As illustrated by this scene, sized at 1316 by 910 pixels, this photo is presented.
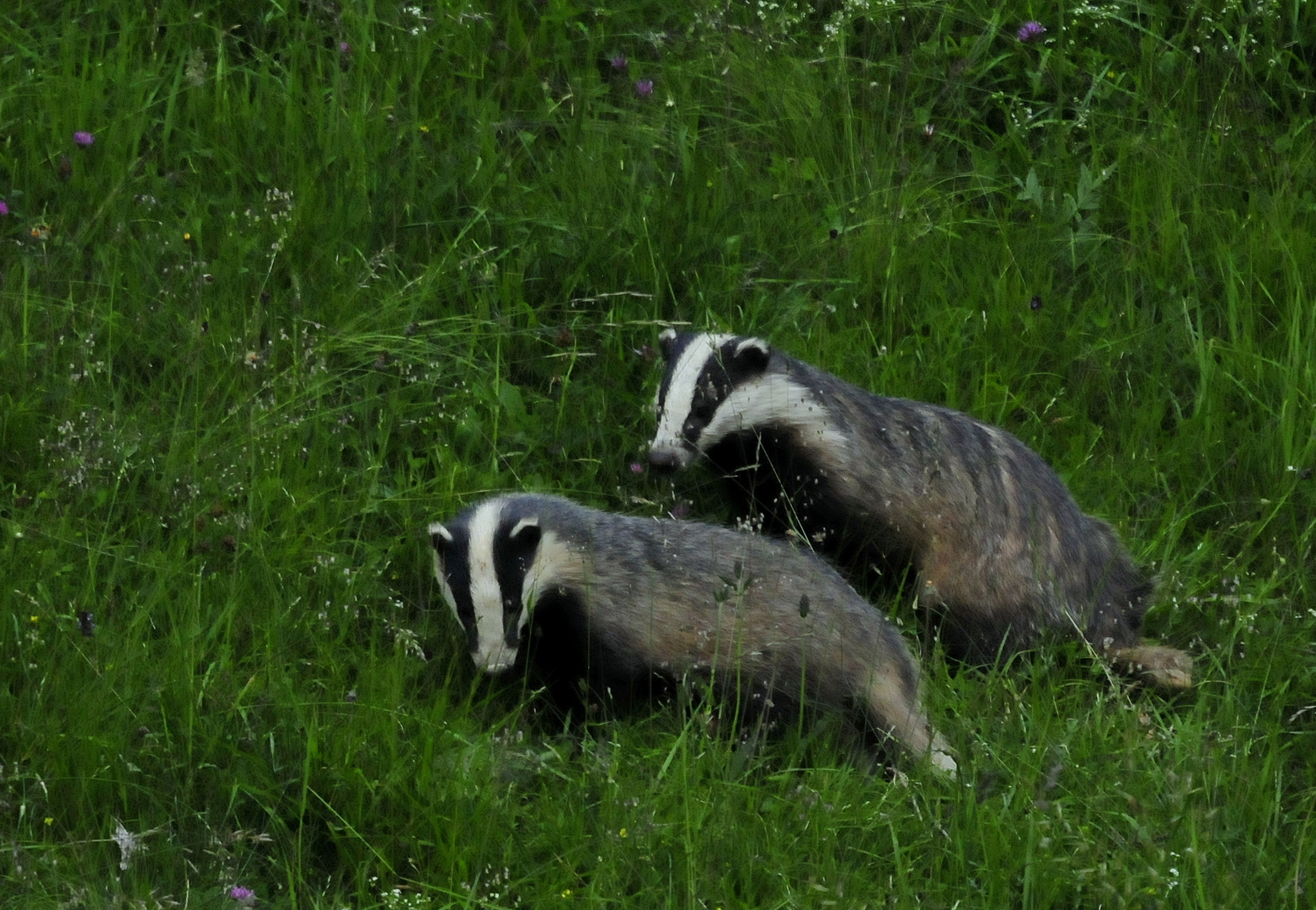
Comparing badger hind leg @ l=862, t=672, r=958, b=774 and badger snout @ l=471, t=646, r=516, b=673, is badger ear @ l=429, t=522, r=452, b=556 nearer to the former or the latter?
badger snout @ l=471, t=646, r=516, b=673

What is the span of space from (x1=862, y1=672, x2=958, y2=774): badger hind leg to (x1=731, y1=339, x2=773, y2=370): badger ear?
40.4 inches

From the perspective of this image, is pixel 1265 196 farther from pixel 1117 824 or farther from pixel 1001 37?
pixel 1117 824

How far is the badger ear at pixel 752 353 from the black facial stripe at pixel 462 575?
1.01 m

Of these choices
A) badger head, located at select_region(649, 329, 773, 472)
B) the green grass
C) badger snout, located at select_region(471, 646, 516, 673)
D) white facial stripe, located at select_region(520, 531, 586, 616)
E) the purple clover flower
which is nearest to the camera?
the green grass

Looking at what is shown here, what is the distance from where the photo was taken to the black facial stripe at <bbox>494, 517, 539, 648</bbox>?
4.17 metres

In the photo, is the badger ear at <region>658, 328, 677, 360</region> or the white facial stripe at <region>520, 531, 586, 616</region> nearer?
the white facial stripe at <region>520, 531, 586, 616</region>

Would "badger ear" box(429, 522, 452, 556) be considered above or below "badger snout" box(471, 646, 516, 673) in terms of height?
above

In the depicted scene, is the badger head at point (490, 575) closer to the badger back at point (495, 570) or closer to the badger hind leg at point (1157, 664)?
the badger back at point (495, 570)

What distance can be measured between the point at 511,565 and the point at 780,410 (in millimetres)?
1032

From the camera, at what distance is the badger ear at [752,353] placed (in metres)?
4.82

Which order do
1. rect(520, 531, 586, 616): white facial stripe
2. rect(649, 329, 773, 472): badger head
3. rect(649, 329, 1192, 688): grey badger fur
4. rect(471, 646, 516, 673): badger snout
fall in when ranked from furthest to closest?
rect(649, 329, 773, 472): badger head → rect(649, 329, 1192, 688): grey badger fur → rect(520, 531, 586, 616): white facial stripe → rect(471, 646, 516, 673): badger snout

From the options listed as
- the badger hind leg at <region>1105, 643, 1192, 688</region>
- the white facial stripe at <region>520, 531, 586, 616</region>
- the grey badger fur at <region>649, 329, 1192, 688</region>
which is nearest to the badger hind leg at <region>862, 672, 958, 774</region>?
the grey badger fur at <region>649, 329, 1192, 688</region>

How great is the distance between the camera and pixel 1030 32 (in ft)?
19.8

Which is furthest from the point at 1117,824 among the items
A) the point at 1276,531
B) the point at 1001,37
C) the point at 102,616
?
the point at 1001,37
